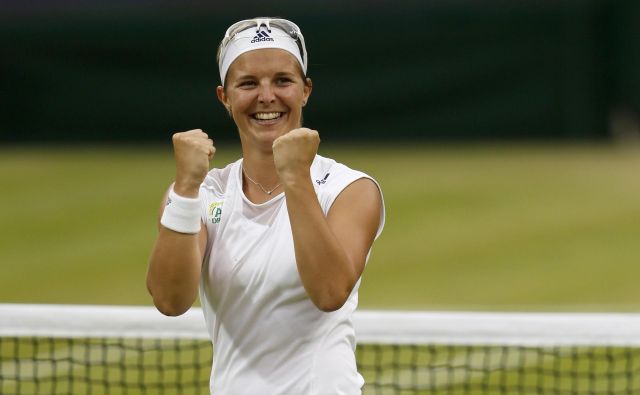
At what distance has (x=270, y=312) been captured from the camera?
4.75m

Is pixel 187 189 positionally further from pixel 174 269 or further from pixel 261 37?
pixel 261 37

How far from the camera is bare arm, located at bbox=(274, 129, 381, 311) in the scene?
4414 millimetres

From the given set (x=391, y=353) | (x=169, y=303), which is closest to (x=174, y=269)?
(x=169, y=303)

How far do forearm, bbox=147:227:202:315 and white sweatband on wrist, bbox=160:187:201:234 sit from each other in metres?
0.02

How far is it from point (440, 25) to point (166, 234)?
59.5 ft

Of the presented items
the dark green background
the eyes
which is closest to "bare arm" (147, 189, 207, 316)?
the eyes

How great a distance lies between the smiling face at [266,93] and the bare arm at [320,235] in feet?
0.58

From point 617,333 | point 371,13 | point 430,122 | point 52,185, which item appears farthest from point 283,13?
point 617,333

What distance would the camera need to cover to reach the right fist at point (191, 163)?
4598 millimetres

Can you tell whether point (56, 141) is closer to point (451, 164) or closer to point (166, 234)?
point (451, 164)

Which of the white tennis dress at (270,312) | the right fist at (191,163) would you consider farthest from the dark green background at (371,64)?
the right fist at (191,163)

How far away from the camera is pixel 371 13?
872 inches

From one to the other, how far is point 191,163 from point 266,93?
0.37 meters

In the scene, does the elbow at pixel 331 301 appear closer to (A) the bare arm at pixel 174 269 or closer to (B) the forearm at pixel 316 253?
(B) the forearm at pixel 316 253
